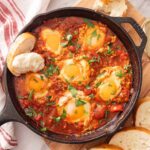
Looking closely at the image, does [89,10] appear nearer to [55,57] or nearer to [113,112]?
[55,57]

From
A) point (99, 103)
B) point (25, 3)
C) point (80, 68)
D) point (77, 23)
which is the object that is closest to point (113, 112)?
point (99, 103)

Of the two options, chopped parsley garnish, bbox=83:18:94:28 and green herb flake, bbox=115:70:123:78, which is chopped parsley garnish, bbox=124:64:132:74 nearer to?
green herb flake, bbox=115:70:123:78

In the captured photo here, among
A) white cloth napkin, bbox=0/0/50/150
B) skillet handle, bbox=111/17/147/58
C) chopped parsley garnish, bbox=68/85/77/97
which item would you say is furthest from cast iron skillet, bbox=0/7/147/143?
chopped parsley garnish, bbox=68/85/77/97

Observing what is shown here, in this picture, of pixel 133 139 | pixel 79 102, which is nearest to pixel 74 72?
pixel 79 102

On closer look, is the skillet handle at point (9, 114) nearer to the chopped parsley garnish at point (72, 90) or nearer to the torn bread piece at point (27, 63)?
the torn bread piece at point (27, 63)

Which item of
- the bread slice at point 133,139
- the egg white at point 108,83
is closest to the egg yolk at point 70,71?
the egg white at point 108,83

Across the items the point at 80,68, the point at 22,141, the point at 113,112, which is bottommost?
the point at 22,141

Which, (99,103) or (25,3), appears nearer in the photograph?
(99,103)

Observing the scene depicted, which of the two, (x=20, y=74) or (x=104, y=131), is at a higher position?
(x=20, y=74)
